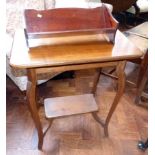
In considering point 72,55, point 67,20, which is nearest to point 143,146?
point 72,55

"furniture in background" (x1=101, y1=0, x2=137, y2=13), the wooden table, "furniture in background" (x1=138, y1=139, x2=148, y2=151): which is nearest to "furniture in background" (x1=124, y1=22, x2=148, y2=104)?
"furniture in background" (x1=138, y1=139, x2=148, y2=151)

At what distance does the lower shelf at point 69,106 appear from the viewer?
52.5 inches

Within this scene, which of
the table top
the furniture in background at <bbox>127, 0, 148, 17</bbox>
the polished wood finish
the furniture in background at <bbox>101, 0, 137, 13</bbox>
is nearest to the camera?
the table top

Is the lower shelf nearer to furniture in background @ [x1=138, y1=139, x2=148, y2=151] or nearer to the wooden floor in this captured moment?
the wooden floor

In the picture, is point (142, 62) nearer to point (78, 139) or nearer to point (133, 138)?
point (133, 138)

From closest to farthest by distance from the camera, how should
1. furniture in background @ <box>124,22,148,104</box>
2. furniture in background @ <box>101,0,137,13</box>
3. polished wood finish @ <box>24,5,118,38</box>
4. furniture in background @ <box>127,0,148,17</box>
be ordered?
polished wood finish @ <box>24,5,118,38</box>
furniture in background @ <box>124,22,148,104</box>
furniture in background @ <box>101,0,137,13</box>
furniture in background @ <box>127,0,148,17</box>

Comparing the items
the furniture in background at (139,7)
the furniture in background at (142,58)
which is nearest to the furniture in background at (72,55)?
the furniture in background at (142,58)

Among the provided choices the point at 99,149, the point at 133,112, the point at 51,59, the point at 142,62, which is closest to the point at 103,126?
the point at 99,149

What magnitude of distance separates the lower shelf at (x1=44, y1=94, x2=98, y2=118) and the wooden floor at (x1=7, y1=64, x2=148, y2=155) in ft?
0.85

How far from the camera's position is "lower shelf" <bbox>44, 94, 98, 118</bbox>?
1.33 metres

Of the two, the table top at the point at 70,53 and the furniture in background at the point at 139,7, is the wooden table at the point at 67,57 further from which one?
the furniture in background at the point at 139,7

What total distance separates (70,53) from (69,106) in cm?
45
